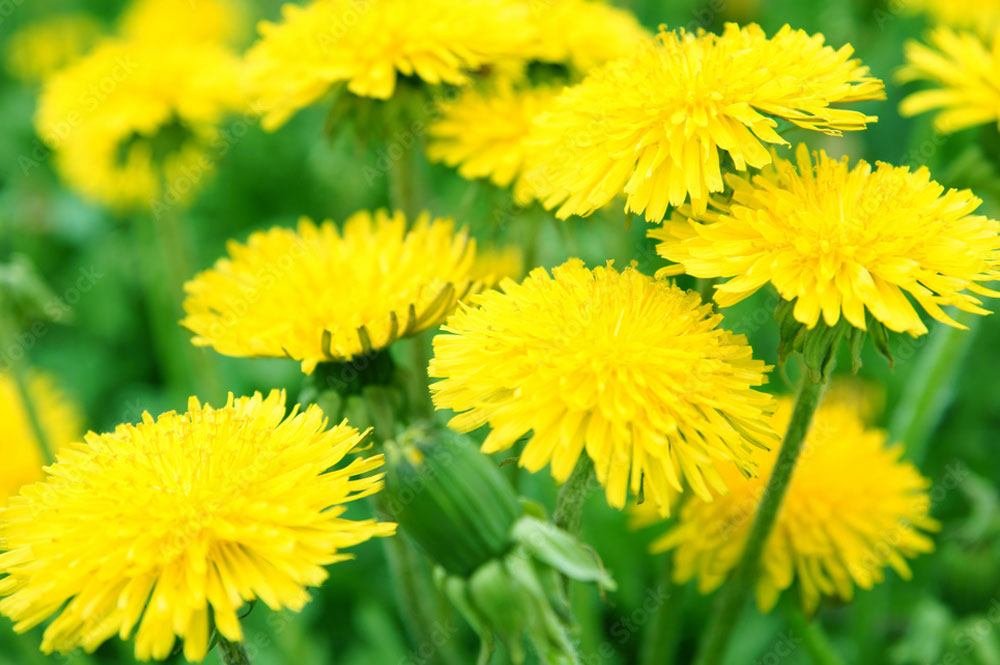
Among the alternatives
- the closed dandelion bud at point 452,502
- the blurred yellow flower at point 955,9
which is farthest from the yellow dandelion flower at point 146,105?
the blurred yellow flower at point 955,9

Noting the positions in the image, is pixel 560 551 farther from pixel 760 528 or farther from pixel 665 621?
pixel 665 621

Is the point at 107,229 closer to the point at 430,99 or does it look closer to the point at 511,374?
the point at 430,99

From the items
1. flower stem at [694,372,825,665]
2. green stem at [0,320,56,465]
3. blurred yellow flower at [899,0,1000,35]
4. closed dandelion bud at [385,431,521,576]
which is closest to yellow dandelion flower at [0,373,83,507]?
green stem at [0,320,56,465]

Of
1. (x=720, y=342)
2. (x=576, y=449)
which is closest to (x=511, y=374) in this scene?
(x=576, y=449)

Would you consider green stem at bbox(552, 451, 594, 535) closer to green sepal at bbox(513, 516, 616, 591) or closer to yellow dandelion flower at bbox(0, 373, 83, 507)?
green sepal at bbox(513, 516, 616, 591)

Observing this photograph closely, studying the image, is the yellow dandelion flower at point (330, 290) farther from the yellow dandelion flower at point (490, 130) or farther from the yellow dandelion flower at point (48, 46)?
the yellow dandelion flower at point (48, 46)

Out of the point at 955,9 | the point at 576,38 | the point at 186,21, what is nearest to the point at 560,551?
the point at 576,38
